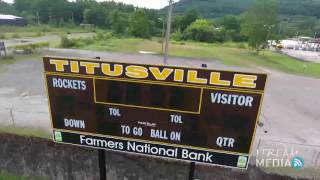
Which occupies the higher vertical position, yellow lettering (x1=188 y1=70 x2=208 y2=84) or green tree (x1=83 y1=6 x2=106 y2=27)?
green tree (x1=83 y1=6 x2=106 y2=27)

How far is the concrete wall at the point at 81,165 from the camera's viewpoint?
10148 millimetres

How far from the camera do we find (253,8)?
4194 cm

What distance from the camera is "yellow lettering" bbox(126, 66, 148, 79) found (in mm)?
7094

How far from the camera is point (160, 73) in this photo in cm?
703

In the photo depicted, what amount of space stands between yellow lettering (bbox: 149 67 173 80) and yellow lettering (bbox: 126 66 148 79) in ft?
0.61

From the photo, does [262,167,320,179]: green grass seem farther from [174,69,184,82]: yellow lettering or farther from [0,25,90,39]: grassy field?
[0,25,90,39]: grassy field

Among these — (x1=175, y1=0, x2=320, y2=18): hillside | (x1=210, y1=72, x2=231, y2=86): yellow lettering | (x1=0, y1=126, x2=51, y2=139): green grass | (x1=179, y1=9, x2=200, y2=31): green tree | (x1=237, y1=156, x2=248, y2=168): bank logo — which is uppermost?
(x1=175, y1=0, x2=320, y2=18): hillside

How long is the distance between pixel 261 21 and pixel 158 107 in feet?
127

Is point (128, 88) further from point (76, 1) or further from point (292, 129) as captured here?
point (76, 1)

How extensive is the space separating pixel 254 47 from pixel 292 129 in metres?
30.4

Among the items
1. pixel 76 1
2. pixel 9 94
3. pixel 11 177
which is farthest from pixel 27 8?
pixel 11 177

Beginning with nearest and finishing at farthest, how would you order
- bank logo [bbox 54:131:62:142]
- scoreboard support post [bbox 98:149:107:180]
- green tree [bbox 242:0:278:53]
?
bank logo [bbox 54:131:62:142]
scoreboard support post [bbox 98:149:107:180]
green tree [bbox 242:0:278:53]

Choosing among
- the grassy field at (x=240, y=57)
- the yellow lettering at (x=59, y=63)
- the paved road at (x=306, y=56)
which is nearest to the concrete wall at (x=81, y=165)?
the yellow lettering at (x=59, y=63)

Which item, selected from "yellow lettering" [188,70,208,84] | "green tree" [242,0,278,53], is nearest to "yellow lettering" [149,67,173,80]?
"yellow lettering" [188,70,208,84]
